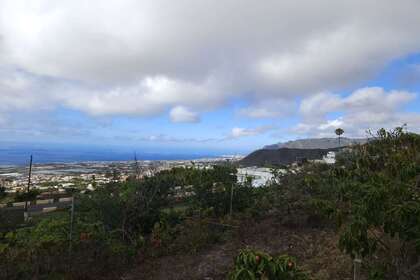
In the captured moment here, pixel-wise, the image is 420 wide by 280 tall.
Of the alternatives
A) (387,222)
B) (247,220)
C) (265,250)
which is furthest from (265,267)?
(247,220)

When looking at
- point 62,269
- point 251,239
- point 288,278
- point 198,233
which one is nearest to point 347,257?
point 251,239

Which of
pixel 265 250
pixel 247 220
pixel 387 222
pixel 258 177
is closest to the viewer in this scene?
pixel 387 222

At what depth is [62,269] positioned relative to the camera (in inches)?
210

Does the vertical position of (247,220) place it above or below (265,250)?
above

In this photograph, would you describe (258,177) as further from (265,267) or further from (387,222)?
(265,267)

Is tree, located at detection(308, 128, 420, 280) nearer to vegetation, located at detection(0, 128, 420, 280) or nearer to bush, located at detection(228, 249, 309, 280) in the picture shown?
vegetation, located at detection(0, 128, 420, 280)

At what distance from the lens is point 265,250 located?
6.42 metres

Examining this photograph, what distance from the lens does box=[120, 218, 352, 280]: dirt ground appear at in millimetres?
5542

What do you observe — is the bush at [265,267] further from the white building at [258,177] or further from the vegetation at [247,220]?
the white building at [258,177]

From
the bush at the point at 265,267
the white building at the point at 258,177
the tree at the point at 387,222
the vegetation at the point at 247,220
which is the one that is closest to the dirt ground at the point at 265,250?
the vegetation at the point at 247,220

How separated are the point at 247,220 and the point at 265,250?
201cm

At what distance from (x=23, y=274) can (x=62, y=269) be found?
21.2 inches

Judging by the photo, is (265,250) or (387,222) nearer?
(387,222)

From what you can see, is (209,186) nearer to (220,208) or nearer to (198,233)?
(220,208)
